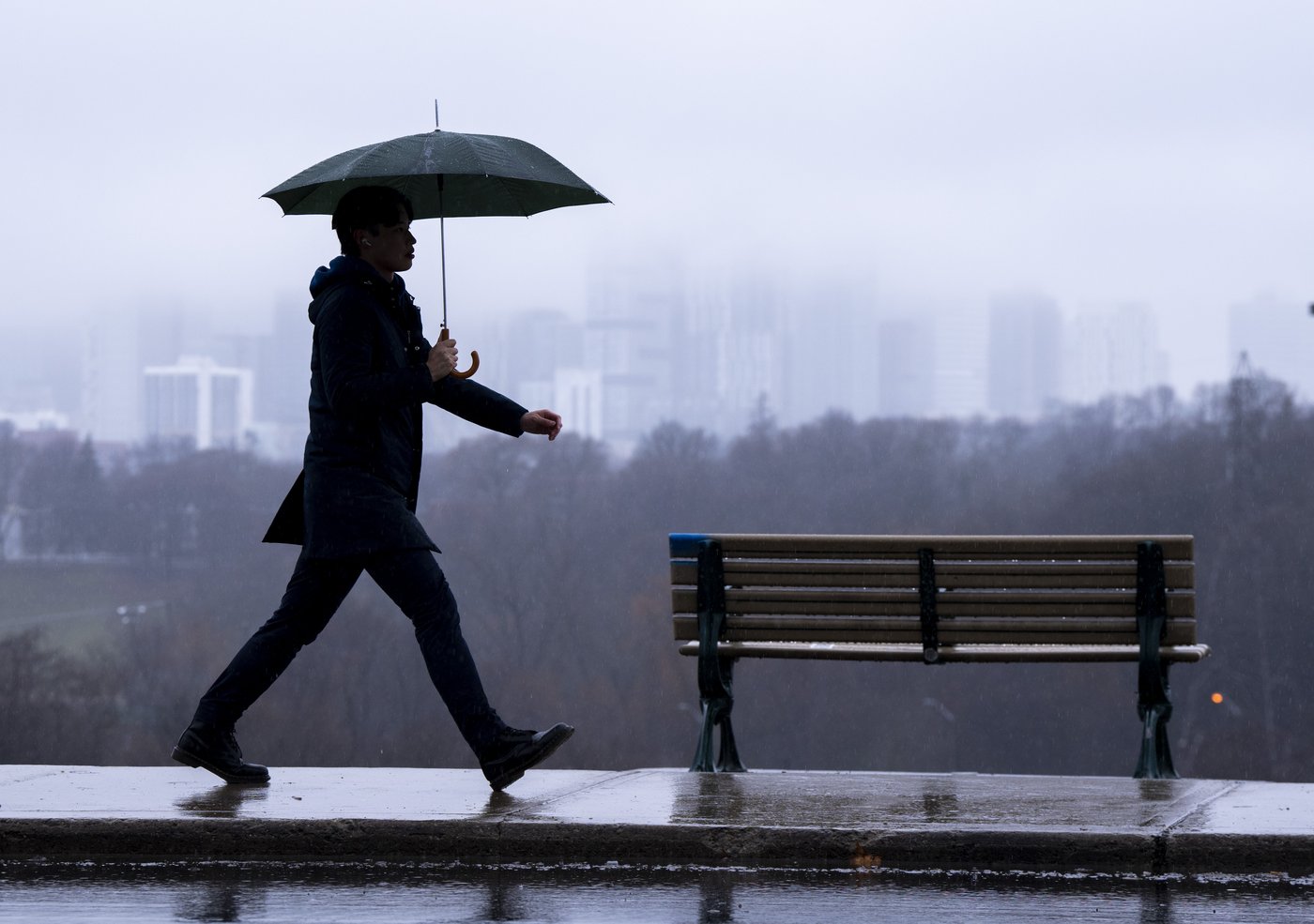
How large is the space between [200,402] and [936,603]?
4516 inches

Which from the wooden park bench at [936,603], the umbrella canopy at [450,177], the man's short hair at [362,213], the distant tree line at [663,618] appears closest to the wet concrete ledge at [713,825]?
the wooden park bench at [936,603]

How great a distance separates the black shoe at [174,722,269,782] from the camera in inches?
206

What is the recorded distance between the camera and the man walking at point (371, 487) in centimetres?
507

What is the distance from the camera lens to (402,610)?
16.3 ft

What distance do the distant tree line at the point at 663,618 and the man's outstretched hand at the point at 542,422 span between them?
225 feet

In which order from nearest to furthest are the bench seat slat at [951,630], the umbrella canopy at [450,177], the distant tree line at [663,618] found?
the umbrella canopy at [450,177] < the bench seat slat at [951,630] < the distant tree line at [663,618]

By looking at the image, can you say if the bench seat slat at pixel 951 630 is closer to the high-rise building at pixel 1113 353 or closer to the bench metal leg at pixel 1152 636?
the bench metal leg at pixel 1152 636

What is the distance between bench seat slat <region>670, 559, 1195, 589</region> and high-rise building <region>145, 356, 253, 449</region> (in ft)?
330

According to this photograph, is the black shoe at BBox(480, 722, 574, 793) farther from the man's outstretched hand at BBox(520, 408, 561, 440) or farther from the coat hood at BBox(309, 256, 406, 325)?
the coat hood at BBox(309, 256, 406, 325)

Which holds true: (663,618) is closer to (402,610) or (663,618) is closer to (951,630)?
(951,630)

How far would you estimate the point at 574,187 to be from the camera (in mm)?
5633

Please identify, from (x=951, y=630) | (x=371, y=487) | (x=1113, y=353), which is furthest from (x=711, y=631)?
(x=1113, y=353)

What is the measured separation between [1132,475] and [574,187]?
8504cm

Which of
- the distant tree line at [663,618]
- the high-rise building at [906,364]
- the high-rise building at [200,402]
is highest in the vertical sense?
the high-rise building at [906,364]
